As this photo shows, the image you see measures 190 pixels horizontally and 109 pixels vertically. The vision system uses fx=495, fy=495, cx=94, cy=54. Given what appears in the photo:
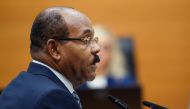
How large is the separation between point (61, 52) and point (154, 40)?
362 centimetres

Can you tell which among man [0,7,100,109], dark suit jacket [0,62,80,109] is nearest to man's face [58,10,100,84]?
man [0,7,100,109]

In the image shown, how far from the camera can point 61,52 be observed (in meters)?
1.86

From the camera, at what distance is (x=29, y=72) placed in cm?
180

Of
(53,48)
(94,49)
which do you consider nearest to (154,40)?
(94,49)

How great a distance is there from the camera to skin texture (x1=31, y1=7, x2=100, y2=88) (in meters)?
1.84

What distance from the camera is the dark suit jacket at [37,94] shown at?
157 centimetres

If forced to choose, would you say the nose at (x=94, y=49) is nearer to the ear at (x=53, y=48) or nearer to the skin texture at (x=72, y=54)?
the skin texture at (x=72, y=54)

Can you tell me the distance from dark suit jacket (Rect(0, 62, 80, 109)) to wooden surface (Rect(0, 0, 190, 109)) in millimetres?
3602

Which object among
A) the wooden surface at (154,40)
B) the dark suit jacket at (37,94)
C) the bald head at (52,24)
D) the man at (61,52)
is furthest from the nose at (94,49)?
the wooden surface at (154,40)

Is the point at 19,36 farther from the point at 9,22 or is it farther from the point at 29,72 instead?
the point at 29,72

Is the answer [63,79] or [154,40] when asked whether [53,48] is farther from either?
[154,40]

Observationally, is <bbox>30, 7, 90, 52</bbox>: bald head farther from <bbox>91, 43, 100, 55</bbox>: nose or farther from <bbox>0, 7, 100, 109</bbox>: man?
<bbox>91, 43, 100, 55</bbox>: nose

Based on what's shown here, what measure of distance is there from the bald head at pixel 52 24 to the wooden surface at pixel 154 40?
345 cm

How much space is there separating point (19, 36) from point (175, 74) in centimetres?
176
